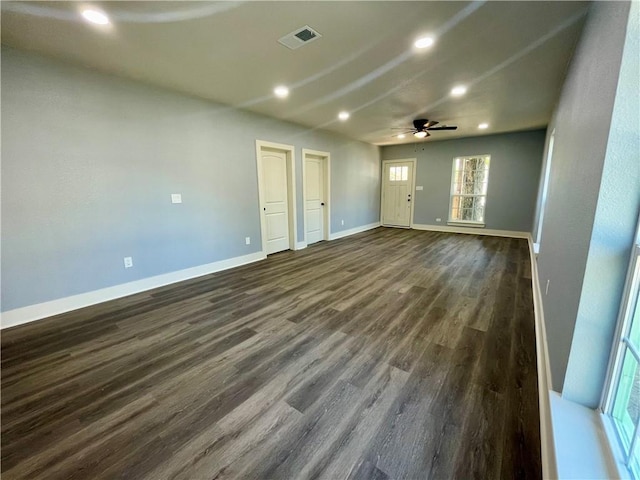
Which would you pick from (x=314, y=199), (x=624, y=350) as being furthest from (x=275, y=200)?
(x=624, y=350)

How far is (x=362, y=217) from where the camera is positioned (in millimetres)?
7516

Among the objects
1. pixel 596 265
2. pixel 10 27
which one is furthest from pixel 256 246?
pixel 596 265

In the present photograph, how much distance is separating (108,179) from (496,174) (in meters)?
7.69

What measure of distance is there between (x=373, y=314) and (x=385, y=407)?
3.77 ft

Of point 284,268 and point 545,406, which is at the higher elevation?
point 545,406

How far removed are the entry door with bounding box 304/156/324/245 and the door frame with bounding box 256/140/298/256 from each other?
0.46m

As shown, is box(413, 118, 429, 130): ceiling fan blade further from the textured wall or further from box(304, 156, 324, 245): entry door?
the textured wall

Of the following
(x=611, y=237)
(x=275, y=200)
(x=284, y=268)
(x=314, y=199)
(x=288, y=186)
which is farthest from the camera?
(x=314, y=199)

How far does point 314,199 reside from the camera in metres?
6.00

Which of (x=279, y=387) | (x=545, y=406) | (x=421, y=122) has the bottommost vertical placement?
(x=279, y=387)

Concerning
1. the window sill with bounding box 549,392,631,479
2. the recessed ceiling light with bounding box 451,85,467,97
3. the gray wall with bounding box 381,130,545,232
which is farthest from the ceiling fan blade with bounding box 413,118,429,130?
the window sill with bounding box 549,392,631,479

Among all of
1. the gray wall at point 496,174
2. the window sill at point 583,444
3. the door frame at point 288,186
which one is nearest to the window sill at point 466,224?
the gray wall at point 496,174

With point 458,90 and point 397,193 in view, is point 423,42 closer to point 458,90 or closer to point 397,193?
point 458,90

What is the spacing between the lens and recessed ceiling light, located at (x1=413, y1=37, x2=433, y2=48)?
87.4 inches
